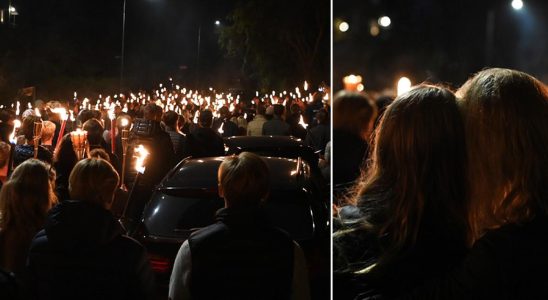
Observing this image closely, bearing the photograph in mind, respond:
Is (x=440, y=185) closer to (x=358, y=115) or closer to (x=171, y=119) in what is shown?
(x=358, y=115)

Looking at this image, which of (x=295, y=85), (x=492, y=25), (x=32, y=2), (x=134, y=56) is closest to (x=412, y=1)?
(x=492, y=25)

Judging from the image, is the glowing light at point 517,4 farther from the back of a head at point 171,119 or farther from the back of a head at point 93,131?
the back of a head at point 93,131

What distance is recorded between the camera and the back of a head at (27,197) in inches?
154

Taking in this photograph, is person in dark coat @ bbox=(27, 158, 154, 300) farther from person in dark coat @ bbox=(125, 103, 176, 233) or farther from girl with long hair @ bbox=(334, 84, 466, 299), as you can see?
person in dark coat @ bbox=(125, 103, 176, 233)

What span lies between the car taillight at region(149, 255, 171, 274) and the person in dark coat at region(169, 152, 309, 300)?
1862 millimetres

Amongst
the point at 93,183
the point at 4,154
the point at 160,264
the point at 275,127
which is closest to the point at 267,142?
the point at 4,154

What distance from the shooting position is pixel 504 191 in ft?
6.33

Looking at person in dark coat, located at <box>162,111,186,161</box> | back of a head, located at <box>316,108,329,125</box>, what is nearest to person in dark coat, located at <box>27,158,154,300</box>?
person in dark coat, located at <box>162,111,186,161</box>

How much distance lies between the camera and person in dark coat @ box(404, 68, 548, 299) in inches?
67.4

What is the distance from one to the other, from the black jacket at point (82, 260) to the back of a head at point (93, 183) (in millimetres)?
147

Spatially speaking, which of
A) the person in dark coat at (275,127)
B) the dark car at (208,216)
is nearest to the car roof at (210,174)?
the dark car at (208,216)

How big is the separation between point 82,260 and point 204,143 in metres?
6.01

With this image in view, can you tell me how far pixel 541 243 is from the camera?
175 centimetres

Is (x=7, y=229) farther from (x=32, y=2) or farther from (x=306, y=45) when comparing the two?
(x=32, y=2)
